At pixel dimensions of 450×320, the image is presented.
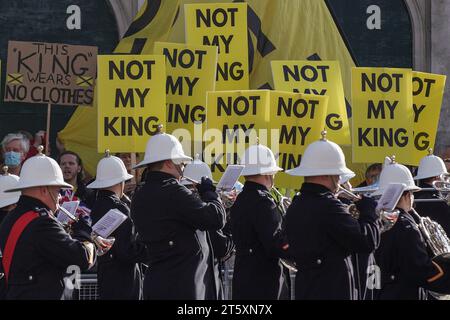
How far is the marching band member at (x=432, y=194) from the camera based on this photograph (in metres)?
13.4

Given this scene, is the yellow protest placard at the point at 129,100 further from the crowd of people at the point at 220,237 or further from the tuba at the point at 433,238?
the tuba at the point at 433,238

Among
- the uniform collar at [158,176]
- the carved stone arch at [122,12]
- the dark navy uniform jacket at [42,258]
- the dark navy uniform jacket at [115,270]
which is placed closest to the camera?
the dark navy uniform jacket at [42,258]

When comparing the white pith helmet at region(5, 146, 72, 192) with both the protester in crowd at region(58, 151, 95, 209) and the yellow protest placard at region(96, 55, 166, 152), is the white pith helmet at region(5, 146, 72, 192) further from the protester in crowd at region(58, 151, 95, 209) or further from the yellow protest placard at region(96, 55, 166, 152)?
the yellow protest placard at region(96, 55, 166, 152)

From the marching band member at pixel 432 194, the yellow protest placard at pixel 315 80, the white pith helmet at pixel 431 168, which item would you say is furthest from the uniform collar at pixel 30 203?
the yellow protest placard at pixel 315 80

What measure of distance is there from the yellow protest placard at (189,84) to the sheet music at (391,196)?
16.8 ft

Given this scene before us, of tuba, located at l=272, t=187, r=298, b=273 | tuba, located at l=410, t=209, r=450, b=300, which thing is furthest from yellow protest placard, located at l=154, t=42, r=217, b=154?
tuba, located at l=410, t=209, r=450, b=300

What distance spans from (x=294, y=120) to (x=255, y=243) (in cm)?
377

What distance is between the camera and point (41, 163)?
9.22m

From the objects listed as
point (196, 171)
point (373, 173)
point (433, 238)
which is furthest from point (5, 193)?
point (373, 173)

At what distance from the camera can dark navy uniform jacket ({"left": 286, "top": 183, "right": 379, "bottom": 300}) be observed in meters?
9.24

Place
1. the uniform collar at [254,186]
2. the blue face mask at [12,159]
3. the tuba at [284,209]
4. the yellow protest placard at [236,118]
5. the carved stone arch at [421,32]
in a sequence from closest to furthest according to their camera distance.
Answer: the tuba at [284,209] < the uniform collar at [254,186] < the blue face mask at [12,159] < the yellow protest placard at [236,118] < the carved stone arch at [421,32]

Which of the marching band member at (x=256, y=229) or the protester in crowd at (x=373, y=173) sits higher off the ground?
the protester in crowd at (x=373, y=173)

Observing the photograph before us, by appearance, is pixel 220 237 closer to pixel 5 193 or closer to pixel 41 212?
pixel 5 193

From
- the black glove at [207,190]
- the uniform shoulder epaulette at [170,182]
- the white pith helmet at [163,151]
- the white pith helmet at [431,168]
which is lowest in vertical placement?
the black glove at [207,190]
